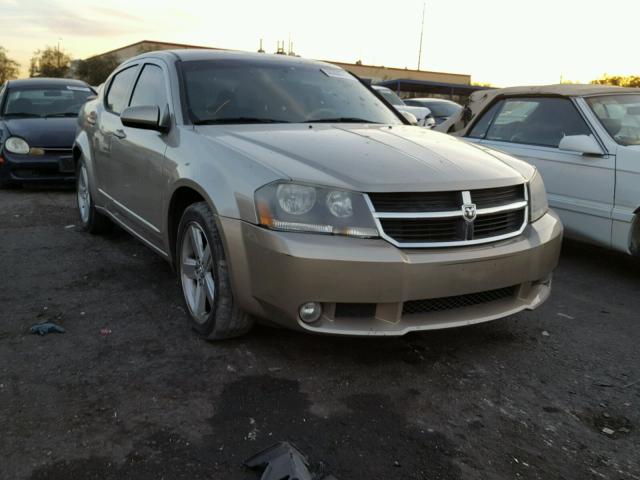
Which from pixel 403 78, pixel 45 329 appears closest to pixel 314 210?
pixel 45 329

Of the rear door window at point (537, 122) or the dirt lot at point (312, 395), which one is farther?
the rear door window at point (537, 122)

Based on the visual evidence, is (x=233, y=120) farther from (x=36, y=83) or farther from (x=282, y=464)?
(x=36, y=83)

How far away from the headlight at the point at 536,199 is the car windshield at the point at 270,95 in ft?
4.06

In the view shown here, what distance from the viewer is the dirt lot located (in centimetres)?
250

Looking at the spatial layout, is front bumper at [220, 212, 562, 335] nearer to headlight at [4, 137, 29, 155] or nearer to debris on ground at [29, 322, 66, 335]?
debris on ground at [29, 322, 66, 335]

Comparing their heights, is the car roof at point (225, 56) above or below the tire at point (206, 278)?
above

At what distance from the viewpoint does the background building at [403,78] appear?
146ft

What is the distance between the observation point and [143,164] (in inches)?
168

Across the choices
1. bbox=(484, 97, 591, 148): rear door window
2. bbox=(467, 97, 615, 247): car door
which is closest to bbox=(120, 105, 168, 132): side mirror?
bbox=(467, 97, 615, 247): car door

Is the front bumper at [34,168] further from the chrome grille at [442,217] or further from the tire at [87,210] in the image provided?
the chrome grille at [442,217]

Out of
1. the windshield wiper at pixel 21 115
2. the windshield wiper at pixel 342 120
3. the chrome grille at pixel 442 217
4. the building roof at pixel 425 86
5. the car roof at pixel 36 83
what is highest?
the building roof at pixel 425 86

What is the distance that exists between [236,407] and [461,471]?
103cm

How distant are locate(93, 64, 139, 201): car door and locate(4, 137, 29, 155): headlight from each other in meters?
3.55

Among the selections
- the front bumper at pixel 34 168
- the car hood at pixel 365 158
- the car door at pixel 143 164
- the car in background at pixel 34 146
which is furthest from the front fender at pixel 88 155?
the front bumper at pixel 34 168
